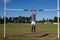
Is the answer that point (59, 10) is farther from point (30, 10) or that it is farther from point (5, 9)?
point (5, 9)

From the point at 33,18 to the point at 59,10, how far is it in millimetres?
1912

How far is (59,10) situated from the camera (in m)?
12.2

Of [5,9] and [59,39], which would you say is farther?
[5,9]

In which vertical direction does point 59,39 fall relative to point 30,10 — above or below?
below

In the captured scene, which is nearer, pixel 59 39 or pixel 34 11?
pixel 59 39

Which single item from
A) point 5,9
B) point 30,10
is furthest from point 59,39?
point 5,9

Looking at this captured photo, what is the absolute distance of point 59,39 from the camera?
11602 mm

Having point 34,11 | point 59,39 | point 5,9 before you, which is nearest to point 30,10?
point 34,11

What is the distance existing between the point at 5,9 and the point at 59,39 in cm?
379

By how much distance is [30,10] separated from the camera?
12.7m

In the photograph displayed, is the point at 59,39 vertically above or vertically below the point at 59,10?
below

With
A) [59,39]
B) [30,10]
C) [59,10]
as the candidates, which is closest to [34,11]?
[30,10]

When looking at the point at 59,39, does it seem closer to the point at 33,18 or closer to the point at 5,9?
the point at 33,18

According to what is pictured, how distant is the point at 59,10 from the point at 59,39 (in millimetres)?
1794
